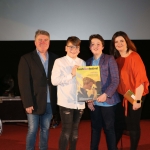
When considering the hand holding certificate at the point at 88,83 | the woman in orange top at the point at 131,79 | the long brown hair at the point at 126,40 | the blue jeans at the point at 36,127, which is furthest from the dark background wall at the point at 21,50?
the hand holding certificate at the point at 88,83

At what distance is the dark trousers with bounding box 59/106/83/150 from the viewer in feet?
9.40

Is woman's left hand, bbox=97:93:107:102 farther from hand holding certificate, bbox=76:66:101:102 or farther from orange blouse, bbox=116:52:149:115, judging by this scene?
orange blouse, bbox=116:52:149:115

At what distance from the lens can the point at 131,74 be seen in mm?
3004

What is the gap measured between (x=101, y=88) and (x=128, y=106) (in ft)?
1.32

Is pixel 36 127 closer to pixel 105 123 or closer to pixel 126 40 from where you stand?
pixel 105 123

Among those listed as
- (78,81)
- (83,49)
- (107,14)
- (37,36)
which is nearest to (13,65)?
(83,49)

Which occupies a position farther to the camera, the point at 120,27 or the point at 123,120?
the point at 120,27

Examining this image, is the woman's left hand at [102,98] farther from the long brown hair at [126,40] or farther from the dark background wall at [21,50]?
the dark background wall at [21,50]

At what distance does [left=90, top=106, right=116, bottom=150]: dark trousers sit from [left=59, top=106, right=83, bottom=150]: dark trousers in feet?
0.67

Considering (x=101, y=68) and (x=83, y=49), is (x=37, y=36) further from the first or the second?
(x=83, y=49)

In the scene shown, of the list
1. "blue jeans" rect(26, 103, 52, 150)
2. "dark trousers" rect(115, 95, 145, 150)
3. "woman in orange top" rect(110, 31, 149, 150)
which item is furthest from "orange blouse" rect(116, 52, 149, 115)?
"blue jeans" rect(26, 103, 52, 150)

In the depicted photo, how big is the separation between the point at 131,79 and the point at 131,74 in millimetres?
56

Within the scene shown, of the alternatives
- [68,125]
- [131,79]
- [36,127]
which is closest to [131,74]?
[131,79]

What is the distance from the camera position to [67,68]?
2.92 meters
